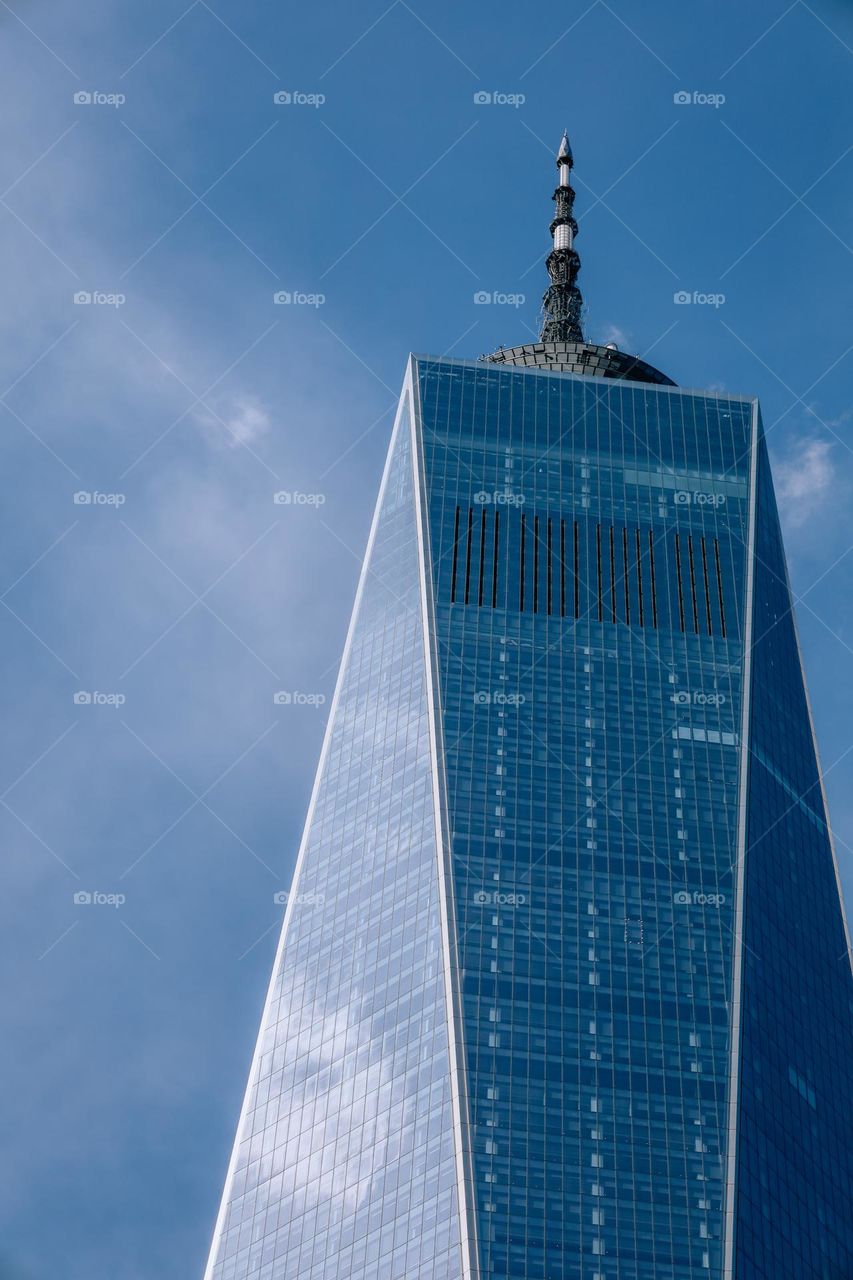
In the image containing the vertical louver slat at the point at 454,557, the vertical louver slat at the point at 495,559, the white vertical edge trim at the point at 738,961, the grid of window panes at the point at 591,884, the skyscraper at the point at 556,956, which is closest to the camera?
the grid of window panes at the point at 591,884

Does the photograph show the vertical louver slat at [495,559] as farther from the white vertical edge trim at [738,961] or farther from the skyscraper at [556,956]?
the white vertical edge trim at [738,961]

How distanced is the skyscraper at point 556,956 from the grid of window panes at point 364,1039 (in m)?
0.29

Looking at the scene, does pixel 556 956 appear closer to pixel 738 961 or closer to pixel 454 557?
pixel 738 961

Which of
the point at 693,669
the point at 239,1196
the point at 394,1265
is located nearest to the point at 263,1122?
the point at 239,1196

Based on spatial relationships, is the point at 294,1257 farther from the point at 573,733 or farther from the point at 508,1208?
the point at 573,733

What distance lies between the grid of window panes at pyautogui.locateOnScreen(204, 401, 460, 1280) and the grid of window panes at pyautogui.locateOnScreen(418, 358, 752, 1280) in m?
3.53

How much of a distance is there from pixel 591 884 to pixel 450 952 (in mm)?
13062

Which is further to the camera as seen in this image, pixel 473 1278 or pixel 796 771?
pixel 796 771

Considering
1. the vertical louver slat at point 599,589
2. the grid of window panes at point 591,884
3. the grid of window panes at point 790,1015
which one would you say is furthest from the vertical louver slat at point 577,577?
the grid of window panes at point 790,1015

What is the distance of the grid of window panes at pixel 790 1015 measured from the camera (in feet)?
526

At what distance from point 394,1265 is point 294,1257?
1189cm

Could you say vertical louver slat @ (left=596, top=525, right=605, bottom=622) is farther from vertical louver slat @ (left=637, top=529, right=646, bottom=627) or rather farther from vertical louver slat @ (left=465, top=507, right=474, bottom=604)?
vertical louver slat @ (left=465, top=507, right=474, bottom=604)

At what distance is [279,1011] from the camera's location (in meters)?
183

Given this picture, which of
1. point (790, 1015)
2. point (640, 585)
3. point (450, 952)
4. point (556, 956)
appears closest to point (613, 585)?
point (640, 585)
